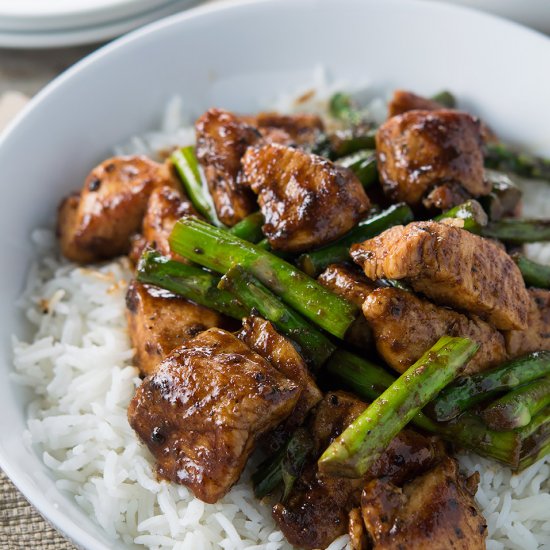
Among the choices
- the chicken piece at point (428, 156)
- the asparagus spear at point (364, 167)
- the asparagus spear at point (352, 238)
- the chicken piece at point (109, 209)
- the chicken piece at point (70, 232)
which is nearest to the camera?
the asparagus spear at point (352, 238)

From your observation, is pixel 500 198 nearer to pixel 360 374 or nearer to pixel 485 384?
pixel 485 384

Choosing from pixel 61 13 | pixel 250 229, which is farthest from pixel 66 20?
pixel 250 229

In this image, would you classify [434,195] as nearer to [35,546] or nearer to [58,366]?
[58,366]

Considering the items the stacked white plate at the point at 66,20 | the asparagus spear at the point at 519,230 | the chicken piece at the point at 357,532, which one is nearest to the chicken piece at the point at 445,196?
the asparagus spear at the point at 519,230

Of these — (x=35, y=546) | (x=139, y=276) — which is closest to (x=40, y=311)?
(x=139, y=276)

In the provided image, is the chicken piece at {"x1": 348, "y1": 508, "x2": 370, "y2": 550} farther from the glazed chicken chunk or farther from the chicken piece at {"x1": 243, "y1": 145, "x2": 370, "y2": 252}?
the glazed chicken chunk

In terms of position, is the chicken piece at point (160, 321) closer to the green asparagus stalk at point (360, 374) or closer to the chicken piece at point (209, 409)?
the chicken piece at point (209, 409)
